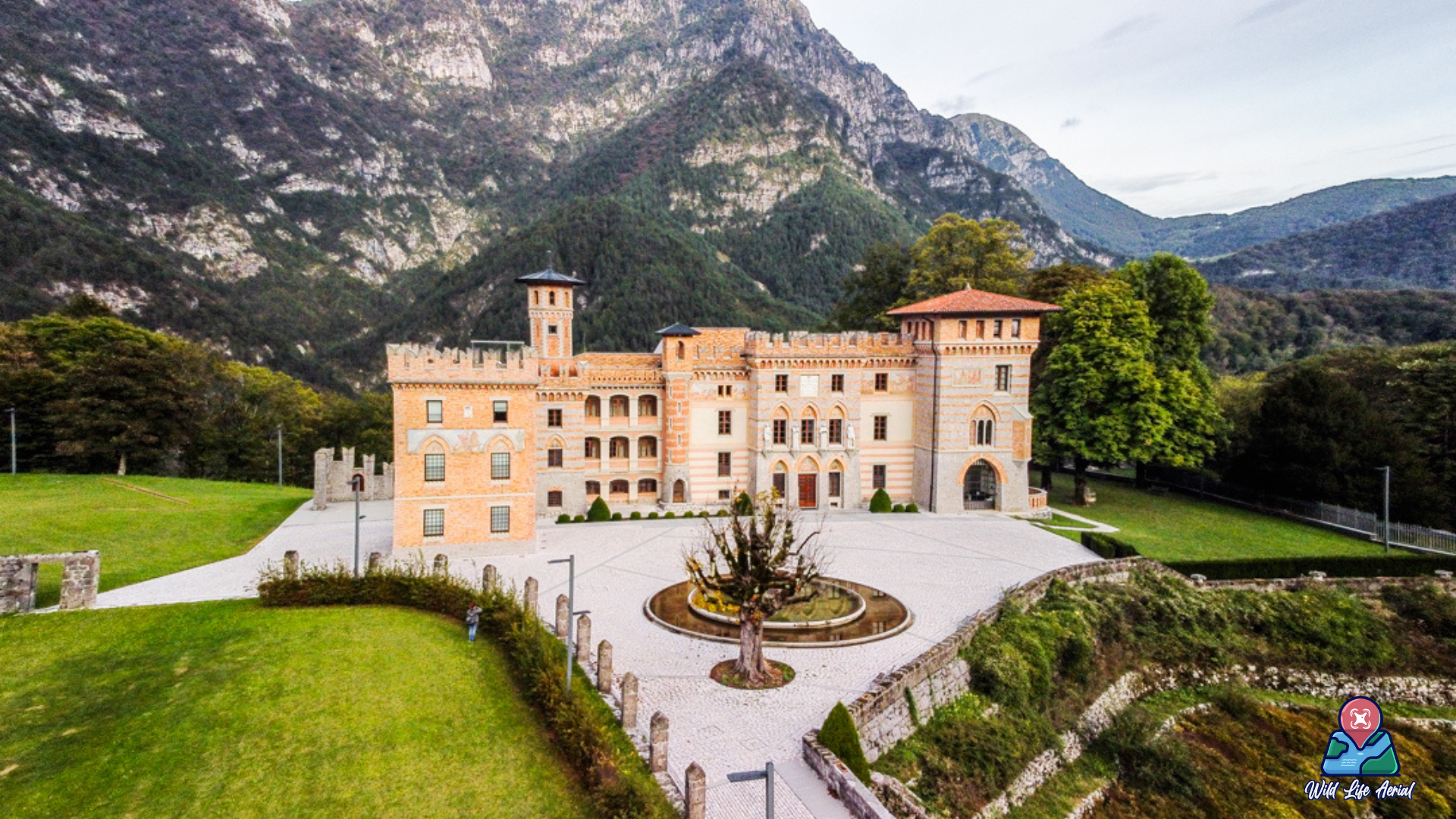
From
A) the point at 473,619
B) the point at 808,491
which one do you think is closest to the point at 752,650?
the point at 473,619

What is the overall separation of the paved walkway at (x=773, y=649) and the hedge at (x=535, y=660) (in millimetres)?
1396

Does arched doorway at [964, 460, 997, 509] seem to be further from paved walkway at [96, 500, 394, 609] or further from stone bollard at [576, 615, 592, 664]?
paved walkway at [96, 500, 394, 609]

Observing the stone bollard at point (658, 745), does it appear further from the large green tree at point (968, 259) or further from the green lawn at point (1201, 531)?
the large green tree at point (968, 259)

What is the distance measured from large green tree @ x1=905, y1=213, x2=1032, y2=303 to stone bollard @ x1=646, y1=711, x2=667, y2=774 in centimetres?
4311

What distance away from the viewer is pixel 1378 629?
92.7 feet

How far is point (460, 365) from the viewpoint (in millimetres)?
30984

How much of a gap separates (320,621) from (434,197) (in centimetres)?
19663

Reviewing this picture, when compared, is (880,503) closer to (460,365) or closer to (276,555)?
(460,365)

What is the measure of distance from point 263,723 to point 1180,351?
48.3m

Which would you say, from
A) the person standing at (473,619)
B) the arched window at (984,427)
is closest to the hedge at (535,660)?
the person standing at (473,619)

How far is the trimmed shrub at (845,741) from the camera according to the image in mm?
15047

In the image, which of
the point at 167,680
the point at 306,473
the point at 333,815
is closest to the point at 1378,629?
the point at 333,815

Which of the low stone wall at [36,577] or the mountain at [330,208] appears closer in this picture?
the low stone wall at [36,577]

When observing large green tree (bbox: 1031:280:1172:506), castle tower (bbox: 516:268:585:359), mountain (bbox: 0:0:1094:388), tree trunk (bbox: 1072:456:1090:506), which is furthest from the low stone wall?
mountain (bbox: 0:0:1094:388)
